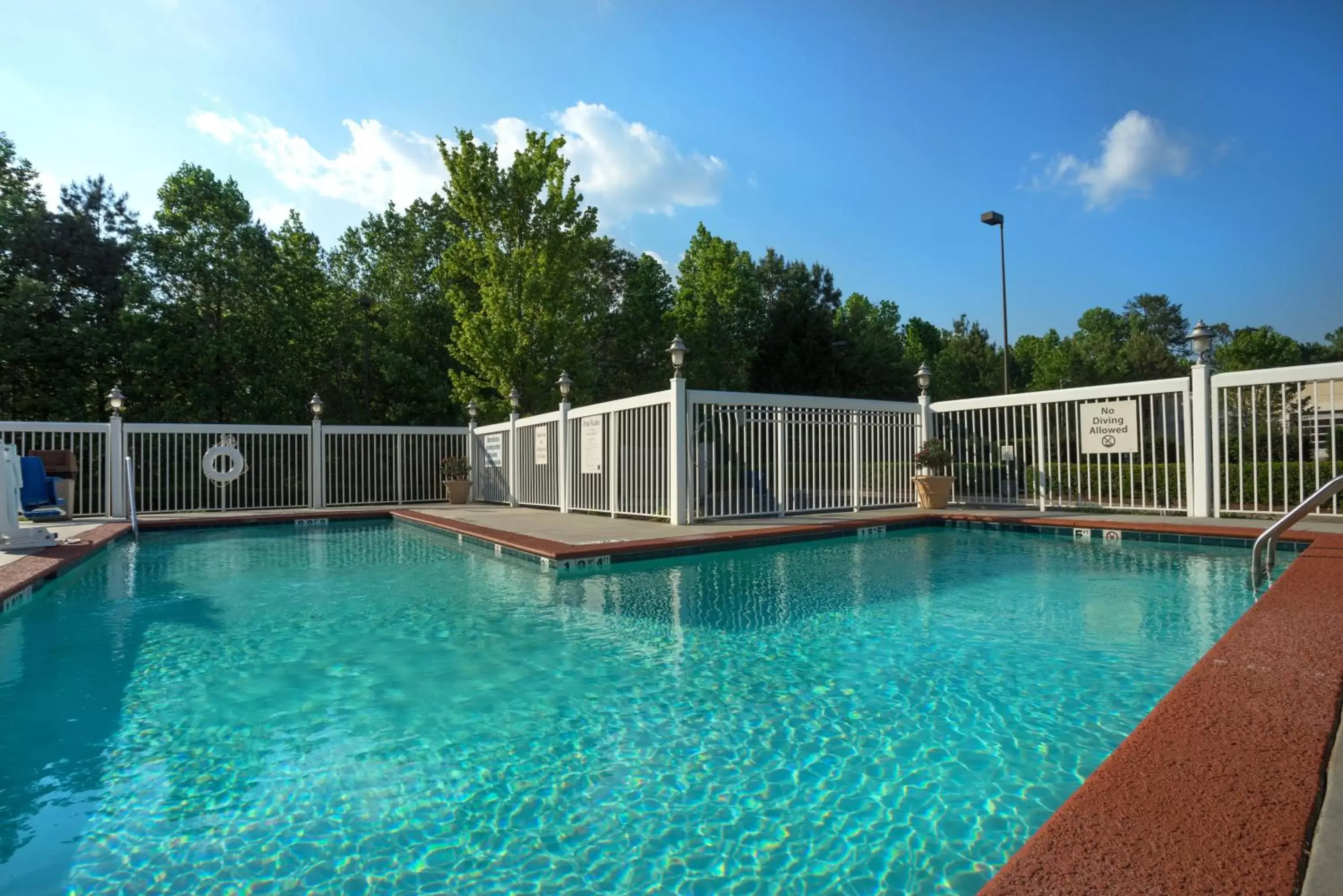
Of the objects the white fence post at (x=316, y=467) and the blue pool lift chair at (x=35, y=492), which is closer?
the blue pool lift chair at (x=35, y=492)

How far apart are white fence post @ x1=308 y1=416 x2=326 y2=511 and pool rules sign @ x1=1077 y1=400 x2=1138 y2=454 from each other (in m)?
14.3

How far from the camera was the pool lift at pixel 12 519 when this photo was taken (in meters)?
7.25

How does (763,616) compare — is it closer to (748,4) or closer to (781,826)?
(781,826)

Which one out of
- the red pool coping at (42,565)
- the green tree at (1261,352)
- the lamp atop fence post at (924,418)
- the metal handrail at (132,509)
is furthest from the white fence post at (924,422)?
the green tree at (1261,352)

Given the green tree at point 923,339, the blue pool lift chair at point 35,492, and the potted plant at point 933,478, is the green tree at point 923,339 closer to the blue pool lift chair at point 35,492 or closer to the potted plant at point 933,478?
the potted plant at point 933,478

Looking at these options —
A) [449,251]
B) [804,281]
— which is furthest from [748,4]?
[804,281]

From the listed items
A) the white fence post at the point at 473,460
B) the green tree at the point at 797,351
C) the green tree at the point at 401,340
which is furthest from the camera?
the green tree at the point at 797,351

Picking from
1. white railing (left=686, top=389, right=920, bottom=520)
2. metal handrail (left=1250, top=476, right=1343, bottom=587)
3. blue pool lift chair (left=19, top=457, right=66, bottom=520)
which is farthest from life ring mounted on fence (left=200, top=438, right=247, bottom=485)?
metal handrail (left=1250, top=476, right=1343, bottom=587)

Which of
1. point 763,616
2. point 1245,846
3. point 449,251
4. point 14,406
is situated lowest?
point 763,616

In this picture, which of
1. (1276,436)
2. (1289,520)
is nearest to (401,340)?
(1276,436)

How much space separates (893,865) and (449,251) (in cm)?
1709

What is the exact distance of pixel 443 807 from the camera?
2.21 metres

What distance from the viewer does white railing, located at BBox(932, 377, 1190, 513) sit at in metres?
9.66

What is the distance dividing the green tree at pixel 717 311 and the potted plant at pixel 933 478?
12107 mm
